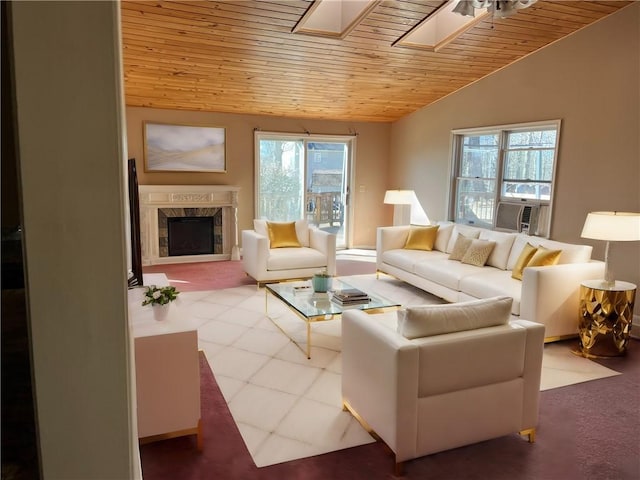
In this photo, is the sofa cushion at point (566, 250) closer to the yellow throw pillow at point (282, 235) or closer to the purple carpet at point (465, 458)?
the purple carpet at point (465, 458)

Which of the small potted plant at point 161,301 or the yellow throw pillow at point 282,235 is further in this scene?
the yellow throw pillow at point 282,235

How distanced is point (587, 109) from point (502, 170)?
1393 mm

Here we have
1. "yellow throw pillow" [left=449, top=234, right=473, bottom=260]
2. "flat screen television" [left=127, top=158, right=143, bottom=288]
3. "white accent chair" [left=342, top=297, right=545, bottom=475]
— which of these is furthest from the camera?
"yellow throw pillow" [left=449, top=234, right=473, bottom=260]

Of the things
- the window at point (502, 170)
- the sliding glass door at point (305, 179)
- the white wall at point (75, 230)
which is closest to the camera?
the white wall at point (75, 230)

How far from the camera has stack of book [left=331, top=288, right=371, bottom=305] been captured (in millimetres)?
3932

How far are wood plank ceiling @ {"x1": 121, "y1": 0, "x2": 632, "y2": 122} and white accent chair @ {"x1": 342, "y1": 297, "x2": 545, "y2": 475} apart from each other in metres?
3.09

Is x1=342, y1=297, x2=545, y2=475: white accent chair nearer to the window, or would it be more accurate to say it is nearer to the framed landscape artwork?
the window

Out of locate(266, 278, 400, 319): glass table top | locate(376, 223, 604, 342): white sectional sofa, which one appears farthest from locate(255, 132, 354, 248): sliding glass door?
locate(266, 278, 400, 319): glass table top

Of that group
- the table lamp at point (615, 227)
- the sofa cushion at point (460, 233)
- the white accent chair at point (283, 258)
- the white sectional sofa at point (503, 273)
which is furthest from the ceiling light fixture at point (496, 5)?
the white accent chair at point (283, 258)

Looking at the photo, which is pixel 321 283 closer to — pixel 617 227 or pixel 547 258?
pixel 547 258

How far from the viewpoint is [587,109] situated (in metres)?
4.82

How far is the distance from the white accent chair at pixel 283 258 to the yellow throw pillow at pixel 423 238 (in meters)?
0.99

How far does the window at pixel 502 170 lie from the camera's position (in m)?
5.47

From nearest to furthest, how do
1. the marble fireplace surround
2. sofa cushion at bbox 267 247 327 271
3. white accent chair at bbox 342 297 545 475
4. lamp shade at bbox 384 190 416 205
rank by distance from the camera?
1. white accent chair at bbox 342 297 545 475
2. sofa cushion at bbox 267 247 327 271
3. lamp shade at bbox 384 190 416 205
4. the marble fireplace surround
